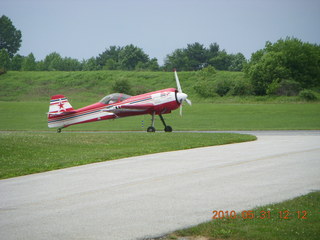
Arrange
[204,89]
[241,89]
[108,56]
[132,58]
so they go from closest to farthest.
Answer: [241,89]
[204,89]
[132,58]
[108,56]

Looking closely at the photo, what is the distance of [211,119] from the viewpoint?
140 ft

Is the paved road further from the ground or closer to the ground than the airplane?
closer to the ground

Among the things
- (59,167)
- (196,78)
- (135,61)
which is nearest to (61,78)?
(196,78)

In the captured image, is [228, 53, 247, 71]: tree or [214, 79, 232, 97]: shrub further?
[228, 53, 247, 71]: tree

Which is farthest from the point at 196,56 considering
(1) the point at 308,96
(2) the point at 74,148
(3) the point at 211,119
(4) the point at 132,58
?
(2) the point at 74,148

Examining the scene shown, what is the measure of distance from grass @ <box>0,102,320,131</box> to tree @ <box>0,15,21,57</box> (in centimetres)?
10064

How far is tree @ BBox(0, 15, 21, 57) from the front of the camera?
473 ft

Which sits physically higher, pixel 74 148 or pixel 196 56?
pixel 196 56

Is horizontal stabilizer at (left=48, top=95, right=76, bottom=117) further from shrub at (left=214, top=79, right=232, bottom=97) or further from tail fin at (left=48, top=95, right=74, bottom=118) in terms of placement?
shrub at (left=214, top=79, right=232, bottom=97)

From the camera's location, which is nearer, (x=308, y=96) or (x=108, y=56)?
(x=308, y=96)

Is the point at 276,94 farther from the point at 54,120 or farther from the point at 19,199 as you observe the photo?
the point at 19,199

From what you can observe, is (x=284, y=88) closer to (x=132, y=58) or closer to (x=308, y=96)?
(x=308, y=96)
